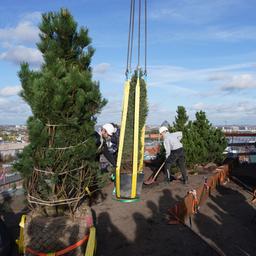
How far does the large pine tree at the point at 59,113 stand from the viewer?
454 centimetres

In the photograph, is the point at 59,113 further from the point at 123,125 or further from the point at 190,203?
the point at 190,203

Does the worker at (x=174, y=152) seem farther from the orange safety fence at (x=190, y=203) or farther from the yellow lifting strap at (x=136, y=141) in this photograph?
the yellow lifting strap at (x=136, y=141)

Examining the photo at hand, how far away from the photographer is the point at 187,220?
22.1 ft

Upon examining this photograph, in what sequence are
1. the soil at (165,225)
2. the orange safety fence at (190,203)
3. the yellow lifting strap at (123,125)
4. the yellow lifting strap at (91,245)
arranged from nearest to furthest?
the yellow lifting strap at (91,245)
the soil at (165,225)
the yellow lifting strap at (123,125)
the orange safety fence at (190,203)

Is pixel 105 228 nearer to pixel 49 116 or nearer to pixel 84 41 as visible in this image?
pixel 49 116

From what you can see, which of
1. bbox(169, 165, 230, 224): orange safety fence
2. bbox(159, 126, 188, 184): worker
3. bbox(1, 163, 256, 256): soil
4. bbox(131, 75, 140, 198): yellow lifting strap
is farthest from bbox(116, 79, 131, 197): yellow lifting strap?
bbox(159, 126, 188, 184): worker

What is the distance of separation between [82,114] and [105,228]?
2.26m

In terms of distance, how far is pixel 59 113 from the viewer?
4625 mm

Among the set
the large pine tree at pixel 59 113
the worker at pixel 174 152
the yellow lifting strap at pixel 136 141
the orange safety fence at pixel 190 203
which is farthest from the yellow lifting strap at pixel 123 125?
the worker at pixel 174 152

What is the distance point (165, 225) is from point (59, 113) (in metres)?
2.78

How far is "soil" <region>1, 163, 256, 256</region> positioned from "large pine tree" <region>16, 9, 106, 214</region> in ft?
3.70

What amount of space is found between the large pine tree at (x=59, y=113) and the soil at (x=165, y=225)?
113 cm

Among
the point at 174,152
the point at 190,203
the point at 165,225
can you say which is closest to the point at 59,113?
the point at 165,225

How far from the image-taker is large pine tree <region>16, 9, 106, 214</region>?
454 cm
